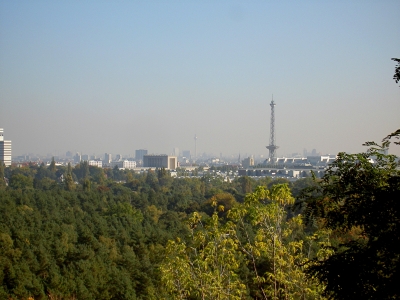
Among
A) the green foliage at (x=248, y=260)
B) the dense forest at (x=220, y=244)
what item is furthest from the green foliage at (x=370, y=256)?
the green foliage at (x=248, y=260)

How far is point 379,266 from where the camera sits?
3229 mm

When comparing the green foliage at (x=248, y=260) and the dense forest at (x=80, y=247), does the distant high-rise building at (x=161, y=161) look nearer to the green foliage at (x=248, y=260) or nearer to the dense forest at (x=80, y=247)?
the dense forest at (x=80, y=247)

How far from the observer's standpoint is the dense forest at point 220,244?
3314 millimetres

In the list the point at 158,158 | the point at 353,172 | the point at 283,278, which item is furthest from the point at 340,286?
the point at 158,158

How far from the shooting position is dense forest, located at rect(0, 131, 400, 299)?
10.9 ft

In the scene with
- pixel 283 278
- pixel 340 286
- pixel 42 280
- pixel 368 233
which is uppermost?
pixel 368 233

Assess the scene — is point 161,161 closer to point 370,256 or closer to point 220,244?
point 220,244

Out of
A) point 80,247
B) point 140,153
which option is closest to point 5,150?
point 80,247

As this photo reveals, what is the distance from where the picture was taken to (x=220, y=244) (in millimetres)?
5820

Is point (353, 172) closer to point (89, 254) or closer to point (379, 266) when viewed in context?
point (379, 266)

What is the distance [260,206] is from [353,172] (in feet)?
7.07

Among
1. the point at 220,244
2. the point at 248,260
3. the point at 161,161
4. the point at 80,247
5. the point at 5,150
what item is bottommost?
the point at 80,247

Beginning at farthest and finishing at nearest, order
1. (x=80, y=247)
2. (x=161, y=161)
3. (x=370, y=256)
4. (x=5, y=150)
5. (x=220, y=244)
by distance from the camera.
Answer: (x=161, y=161) → (x=5, y=150) → (x=80, y=247) → (x=220, y=244) → (x=370, y=256)

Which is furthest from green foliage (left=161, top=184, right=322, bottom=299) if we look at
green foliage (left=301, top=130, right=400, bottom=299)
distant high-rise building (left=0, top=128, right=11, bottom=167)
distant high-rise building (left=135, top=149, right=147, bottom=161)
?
distant high-rise building (left=135, top=149, right=147, bottom=161)
